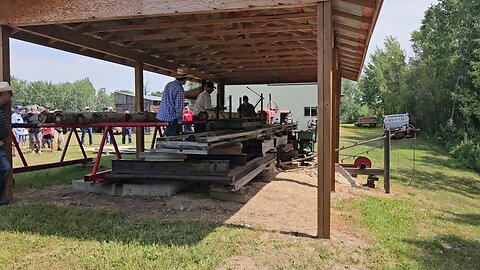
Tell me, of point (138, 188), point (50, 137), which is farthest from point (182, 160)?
point (50, 137)

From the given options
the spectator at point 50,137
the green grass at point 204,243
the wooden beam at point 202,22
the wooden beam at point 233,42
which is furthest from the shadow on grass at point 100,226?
the spectator at point 50,137

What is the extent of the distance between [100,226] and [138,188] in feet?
5.51

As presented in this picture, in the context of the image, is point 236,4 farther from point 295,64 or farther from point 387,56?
point 387,56

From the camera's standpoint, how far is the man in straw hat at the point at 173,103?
7.46 m

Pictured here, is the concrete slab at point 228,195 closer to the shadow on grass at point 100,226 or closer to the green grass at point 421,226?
the shadow on grass at point 100,226

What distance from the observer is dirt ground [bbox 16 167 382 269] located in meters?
5.39

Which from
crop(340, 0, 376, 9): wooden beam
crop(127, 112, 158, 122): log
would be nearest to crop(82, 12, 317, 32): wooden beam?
crop(340, 0, 376, 9): wooden beam

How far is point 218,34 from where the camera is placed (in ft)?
25.8

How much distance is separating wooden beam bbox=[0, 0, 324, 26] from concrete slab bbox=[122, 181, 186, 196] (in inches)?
110

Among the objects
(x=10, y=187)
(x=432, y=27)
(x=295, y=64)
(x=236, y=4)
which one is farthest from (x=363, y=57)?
(x=432, y=27)

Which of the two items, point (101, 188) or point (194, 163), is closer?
point (194, 163)

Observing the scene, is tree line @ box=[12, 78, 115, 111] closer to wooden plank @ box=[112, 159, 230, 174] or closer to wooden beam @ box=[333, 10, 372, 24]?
wooden plank @ box=[112, 159, 230, 174]

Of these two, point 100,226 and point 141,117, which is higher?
→ point 141,117

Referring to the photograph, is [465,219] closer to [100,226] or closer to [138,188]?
[138,188]
